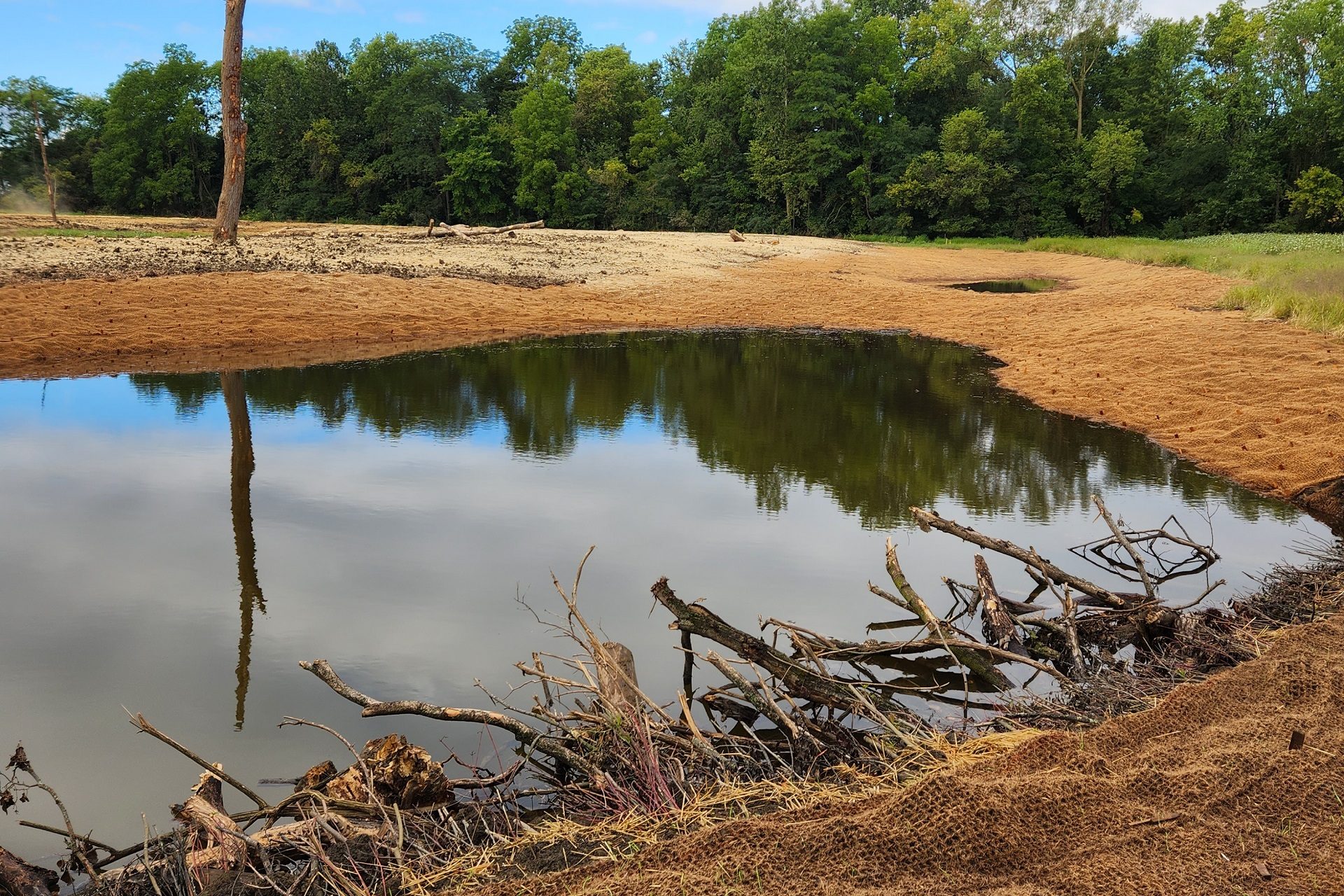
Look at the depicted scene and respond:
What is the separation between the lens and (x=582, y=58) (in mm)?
61500

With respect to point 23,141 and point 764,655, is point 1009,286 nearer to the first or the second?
point 764,655

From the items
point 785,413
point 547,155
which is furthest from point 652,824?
point 547,155

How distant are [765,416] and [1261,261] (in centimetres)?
1679

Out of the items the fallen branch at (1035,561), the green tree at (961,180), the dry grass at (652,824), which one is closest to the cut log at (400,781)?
the dry grass at (652,824)

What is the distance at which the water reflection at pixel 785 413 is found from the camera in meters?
8.23

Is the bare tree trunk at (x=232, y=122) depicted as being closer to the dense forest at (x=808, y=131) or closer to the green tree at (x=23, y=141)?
the green tree at (x=23, y=141)

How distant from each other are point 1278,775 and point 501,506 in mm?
5355

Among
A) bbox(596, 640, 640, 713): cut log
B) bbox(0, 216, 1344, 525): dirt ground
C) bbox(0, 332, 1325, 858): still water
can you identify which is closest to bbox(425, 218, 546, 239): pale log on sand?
bbox(0, 216, 1344, 525): dirt ground

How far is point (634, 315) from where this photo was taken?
59.1 feet

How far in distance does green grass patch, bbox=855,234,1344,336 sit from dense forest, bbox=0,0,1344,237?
20.4 ft

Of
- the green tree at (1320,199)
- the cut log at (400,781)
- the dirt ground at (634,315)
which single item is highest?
the green tree at (1320,199)

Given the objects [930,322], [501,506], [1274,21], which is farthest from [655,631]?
[1274,21]

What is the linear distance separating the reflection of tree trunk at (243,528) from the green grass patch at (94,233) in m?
10.7

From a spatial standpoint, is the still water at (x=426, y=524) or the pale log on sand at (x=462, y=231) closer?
the still water at (x=426, y=524)
